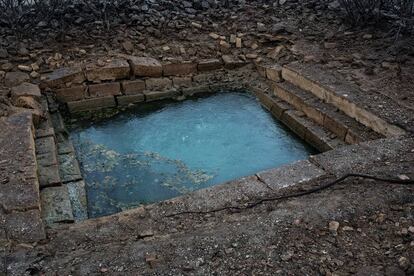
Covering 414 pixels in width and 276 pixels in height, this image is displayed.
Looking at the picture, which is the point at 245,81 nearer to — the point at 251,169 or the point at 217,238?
the point at 251,169

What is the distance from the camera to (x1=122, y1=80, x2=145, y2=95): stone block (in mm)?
6820

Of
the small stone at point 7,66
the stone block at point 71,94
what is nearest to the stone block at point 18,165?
the stone block at point 71,94

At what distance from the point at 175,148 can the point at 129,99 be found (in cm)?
155

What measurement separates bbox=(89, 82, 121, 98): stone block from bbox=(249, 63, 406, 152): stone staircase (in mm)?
2141

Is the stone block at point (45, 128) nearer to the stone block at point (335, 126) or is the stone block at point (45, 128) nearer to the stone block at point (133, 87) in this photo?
the stone block at point (133, 87)

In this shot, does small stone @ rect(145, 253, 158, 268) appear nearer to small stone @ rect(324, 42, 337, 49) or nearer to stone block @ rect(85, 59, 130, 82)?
stone block @ rect(85, 59, 130, 82)

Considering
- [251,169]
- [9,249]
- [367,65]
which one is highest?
[367,65]

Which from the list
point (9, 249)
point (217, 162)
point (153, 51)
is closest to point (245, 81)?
point (153, 51)

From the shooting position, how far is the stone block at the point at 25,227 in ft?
11.4

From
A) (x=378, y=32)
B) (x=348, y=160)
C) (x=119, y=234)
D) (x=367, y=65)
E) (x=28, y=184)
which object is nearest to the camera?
(x=119, y=234)

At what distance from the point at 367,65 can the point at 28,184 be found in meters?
4.77

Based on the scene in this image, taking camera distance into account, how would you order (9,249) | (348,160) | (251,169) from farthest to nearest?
(251,169) → (348,160) → (9,249)

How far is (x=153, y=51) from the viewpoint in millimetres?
7164

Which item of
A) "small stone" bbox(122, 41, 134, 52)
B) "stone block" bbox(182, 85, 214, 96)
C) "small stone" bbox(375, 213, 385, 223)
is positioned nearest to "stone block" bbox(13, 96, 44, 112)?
"small stone" bbox(122, 41, 134, 52)
